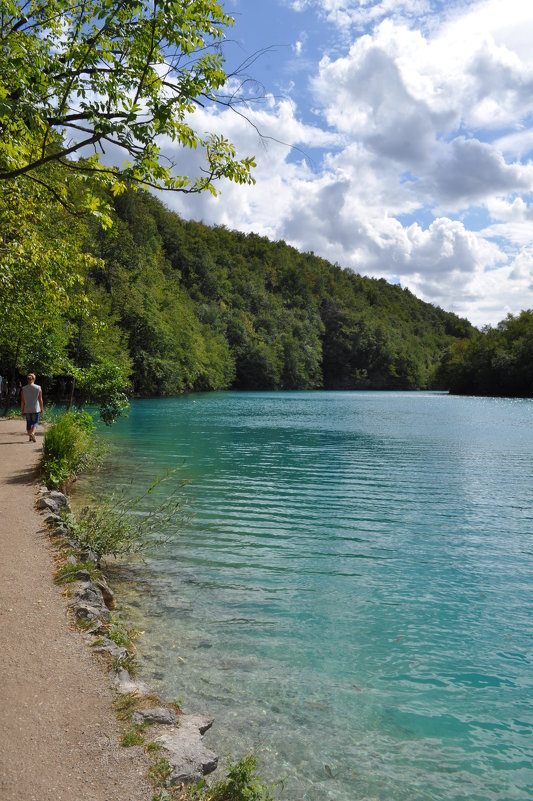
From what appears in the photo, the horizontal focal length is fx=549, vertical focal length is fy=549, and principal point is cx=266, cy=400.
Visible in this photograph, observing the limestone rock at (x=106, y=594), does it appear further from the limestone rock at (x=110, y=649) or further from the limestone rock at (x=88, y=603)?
the limestone rock at (x=110, y=649)

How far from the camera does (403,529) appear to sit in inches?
460

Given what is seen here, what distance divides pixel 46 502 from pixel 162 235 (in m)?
103

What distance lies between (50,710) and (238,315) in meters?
113

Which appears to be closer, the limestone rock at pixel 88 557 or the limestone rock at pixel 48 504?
the limestone rock at pixel 88 557

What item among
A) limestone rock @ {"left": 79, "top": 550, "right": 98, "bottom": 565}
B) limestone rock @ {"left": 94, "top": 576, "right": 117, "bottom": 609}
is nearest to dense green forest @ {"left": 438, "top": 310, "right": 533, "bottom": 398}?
limestone rock @ {"left": 79, "top": 550, "right": 98, "bottom": 565}

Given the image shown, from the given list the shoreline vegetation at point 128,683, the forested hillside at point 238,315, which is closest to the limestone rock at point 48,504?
the shoreline vegetation at point 128,683

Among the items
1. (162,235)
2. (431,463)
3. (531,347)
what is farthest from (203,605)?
(162,235)

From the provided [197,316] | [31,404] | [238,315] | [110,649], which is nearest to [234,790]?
[110,649]

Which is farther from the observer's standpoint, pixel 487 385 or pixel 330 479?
pixel 487 385

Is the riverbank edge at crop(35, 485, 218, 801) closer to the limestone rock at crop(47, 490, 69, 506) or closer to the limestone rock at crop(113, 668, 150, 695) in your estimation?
the limestone rock at crop(113, 668, 150, 695)

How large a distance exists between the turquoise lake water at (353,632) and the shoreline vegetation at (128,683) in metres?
0.46

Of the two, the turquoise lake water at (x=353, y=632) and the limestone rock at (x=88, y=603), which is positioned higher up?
the limestone rock at (x=88, y=603)

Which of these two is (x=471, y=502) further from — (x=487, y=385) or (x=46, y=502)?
(x=487, y=385)

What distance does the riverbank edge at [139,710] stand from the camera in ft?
11.9
